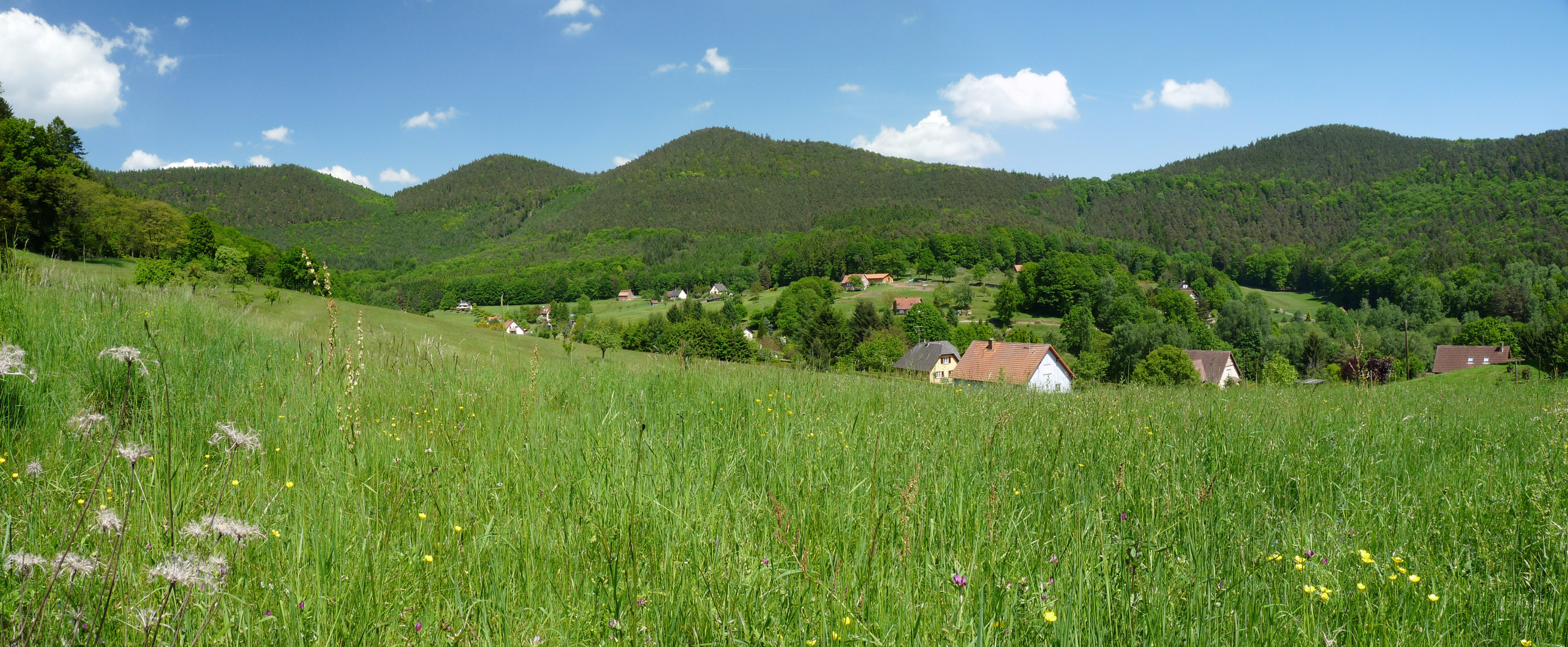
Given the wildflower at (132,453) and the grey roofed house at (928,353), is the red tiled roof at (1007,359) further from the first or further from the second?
the wildflower at (132,453)

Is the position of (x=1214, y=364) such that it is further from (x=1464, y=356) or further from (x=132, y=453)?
(x=132, y=453)

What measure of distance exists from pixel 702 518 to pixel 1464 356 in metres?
100

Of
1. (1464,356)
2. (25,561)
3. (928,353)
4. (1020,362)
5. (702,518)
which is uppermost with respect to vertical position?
(25,561)

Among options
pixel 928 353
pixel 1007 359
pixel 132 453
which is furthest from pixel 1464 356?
pixel 132 453

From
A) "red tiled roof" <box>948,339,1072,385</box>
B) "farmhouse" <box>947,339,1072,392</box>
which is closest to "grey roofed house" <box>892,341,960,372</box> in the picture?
"red tiled roof" <box>948,339,1072,385</box>

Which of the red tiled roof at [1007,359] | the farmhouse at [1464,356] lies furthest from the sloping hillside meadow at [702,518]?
the farmhouse at [1464,356]

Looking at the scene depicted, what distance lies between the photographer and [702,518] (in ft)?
8.03

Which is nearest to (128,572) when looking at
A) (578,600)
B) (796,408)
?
(578,600)

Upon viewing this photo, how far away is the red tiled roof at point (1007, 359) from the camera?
159 feet

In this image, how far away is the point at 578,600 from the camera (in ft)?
6.49

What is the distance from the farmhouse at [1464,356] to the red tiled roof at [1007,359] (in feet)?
165

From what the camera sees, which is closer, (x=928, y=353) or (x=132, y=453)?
(x=132, y=453)

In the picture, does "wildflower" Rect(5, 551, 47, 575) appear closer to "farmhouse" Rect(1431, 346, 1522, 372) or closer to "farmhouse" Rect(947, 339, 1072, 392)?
"farmhouse" Rect(947, 339, 1072, 392)

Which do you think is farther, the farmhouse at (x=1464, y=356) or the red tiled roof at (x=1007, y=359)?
the farmhouse at (x=1464, y=356)
